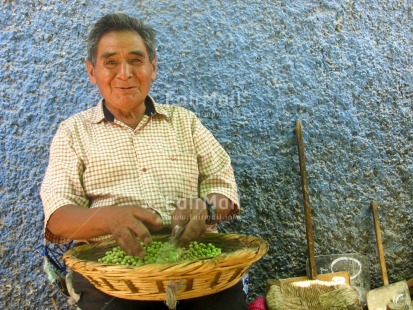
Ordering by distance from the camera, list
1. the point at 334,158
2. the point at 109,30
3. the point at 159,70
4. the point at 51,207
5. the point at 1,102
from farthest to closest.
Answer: the point at 334,158 < the point at 159,70 < the point at 1,102 < the point at 109,30 < the point at 51,207

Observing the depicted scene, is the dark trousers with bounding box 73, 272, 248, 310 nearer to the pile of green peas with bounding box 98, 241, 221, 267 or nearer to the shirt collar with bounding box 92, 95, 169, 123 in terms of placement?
the pile of green peas with bounding box 98, 241, 221, 267

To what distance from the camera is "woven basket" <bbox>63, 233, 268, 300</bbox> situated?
4.52ft

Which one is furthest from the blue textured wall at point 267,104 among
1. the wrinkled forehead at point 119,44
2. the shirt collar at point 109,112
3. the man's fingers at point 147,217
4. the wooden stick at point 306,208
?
the man's fingers at point 147,217

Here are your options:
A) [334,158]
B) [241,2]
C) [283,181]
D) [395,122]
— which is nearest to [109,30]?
[241,2]

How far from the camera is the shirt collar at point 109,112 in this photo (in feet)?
6.63

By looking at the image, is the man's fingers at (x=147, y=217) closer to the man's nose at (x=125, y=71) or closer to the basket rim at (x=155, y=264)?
the basket rim at (x=155, y=264)

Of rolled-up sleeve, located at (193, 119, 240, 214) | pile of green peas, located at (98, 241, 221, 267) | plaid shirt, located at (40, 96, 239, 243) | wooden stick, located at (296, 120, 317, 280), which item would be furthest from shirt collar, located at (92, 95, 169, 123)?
wooden stick, located at (296, 120, 317, 280)

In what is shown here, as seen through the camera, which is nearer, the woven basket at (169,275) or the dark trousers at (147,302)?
the woven basket at (169,275)

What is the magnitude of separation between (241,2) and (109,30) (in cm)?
92

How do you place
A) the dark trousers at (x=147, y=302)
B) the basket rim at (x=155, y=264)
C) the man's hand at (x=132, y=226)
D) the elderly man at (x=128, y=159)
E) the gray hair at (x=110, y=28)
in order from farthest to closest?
1. the gray hair at (x=110, y=28)
2. the elderly man at (x=128, y=159)
3. the dark trousers at (x=147, y=302)
4. the man's hand at (x=132, y=226)
5. the basket rim at (x=155, y=264)

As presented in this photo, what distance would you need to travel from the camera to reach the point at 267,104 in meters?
2.61

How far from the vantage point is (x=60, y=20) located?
2.41m

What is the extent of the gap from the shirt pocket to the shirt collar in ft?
0.74

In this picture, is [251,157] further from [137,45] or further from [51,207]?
[51,207]
